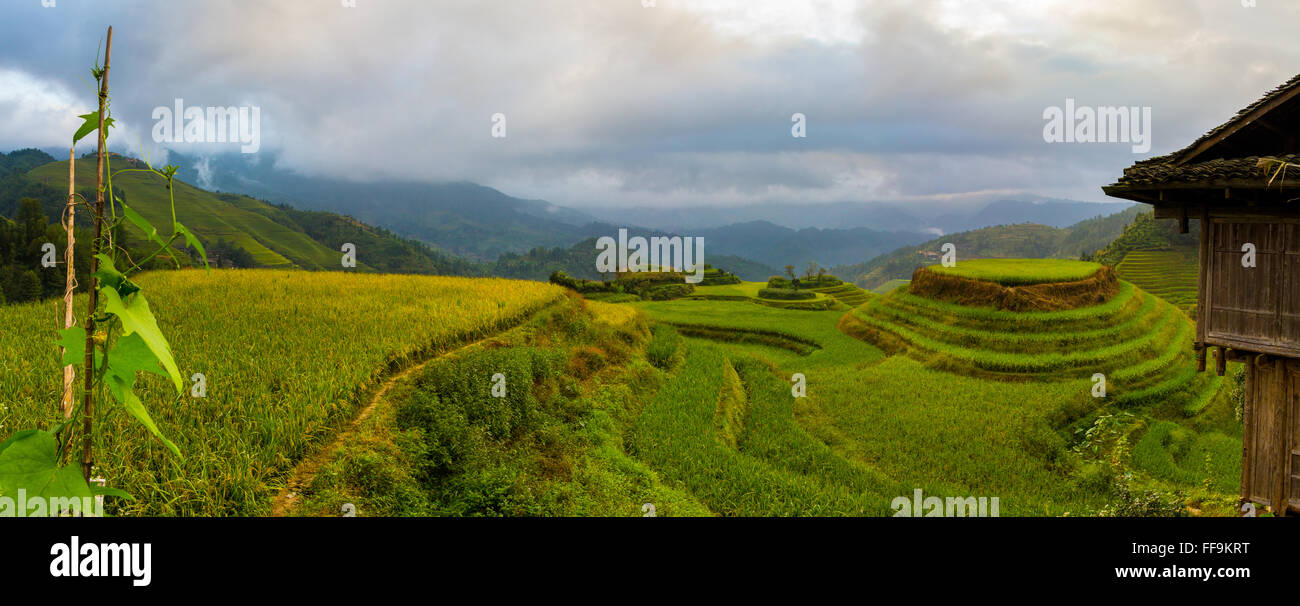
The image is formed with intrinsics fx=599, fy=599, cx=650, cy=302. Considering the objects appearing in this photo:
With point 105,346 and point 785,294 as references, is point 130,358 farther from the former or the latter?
point 785,294

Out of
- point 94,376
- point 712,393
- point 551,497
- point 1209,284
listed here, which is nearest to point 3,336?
point 551,497

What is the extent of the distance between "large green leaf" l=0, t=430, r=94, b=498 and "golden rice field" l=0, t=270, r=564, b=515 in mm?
414

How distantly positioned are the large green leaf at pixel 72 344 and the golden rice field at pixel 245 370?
0.11 m

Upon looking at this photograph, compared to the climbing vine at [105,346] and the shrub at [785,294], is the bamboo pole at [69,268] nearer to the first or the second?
the climbing vine at [105,346]

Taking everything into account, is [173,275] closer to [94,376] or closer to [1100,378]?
[94,376]

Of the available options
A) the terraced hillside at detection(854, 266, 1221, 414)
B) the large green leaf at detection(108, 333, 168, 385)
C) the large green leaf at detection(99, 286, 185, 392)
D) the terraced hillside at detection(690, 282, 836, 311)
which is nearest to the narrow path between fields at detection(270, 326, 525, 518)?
the large green leaf at detection(108, 333, 168, 385)

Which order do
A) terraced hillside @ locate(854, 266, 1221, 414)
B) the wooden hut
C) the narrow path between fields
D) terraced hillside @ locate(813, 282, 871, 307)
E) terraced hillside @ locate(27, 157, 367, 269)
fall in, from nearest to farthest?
1. the narrow path between fields
2. the wooden hut
3. terraced hillside @ locate(854, 266, 1221, 414)
4. terraced hillside @ locate(813, 282, 871, 307)
5. terraced hillside @ locate(27, 157, 367, 269)

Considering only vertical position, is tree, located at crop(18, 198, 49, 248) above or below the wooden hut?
above

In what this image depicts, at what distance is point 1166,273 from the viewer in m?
45.0

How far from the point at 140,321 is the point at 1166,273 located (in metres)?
59.2

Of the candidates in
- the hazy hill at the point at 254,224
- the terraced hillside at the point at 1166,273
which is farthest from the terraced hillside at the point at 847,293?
the hazy hill at the point at 254,224

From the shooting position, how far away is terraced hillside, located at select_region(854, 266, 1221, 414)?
811 inches

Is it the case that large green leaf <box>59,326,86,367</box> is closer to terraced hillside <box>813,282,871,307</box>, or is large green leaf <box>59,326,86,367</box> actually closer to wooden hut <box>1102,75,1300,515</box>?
wooden hut <box>1102,75,1300,515</box>

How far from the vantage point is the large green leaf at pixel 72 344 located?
5.90 ft
